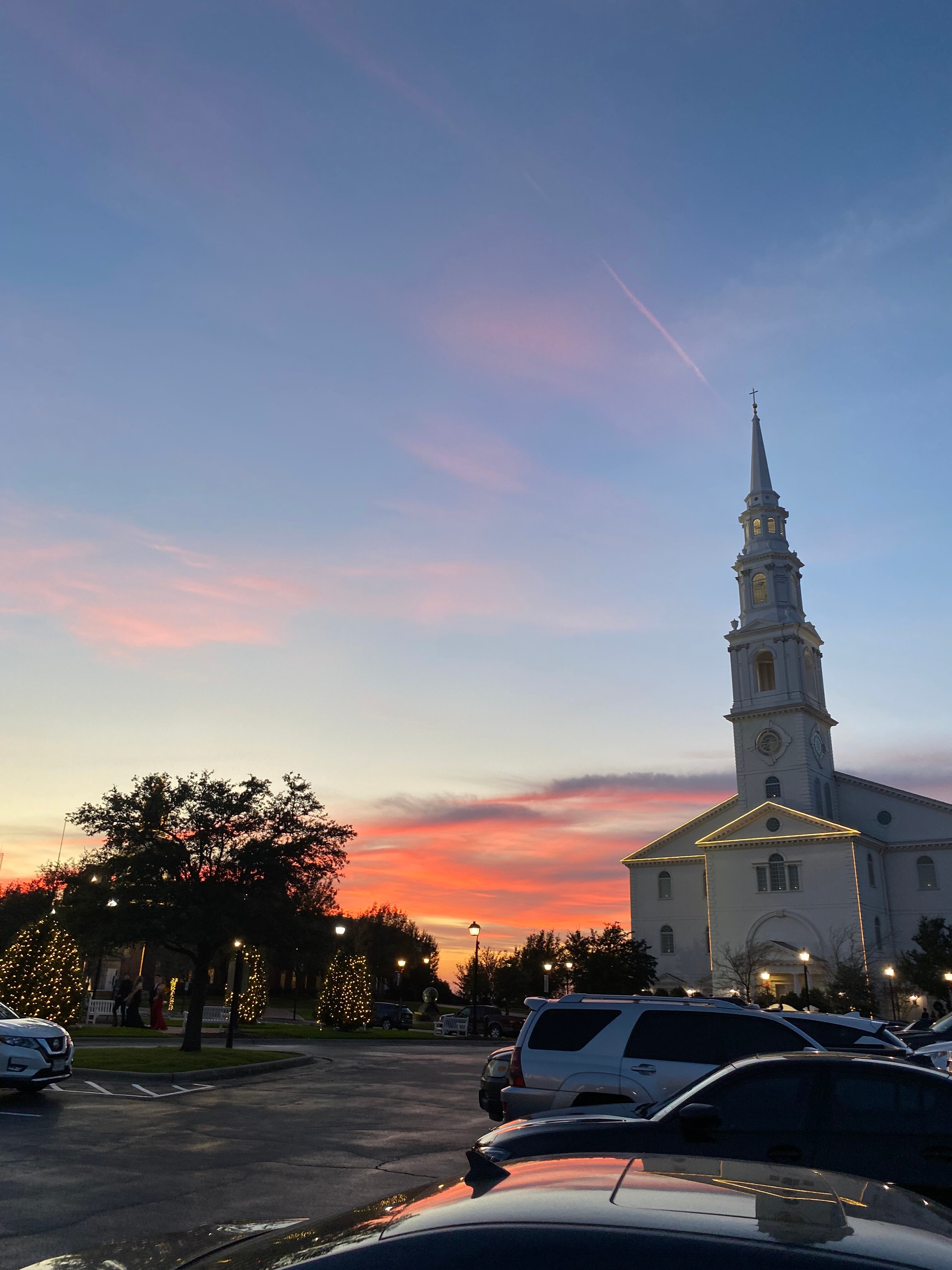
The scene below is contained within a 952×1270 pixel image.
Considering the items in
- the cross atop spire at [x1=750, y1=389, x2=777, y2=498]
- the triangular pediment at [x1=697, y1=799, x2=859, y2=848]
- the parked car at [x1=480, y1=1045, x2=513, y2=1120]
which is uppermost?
the cross atop spire at [x1=750, y1=389, x2=777, y2=498]

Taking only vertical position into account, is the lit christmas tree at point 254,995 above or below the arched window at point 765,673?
below

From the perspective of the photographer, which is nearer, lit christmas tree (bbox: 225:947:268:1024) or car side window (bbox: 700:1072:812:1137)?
car side window (bbox: 700:1072:812:1137)

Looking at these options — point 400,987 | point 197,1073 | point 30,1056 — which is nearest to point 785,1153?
point 30,1056

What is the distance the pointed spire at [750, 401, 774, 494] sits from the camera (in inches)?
3147

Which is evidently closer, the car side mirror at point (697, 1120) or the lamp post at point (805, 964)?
the car side mirror at point (697, 1120)

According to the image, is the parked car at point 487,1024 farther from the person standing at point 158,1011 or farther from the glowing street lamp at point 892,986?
the glowing street lamp at point 892,986

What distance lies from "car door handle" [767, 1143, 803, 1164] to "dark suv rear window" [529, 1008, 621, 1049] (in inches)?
150


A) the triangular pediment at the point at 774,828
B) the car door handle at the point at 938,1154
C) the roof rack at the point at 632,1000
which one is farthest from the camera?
the triangular pediment at the point at 774,828

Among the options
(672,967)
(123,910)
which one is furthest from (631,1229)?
(672,967)

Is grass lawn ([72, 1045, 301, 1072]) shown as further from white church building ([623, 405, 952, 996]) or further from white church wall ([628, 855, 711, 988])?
white church wall ([628, 855, 711, 988])

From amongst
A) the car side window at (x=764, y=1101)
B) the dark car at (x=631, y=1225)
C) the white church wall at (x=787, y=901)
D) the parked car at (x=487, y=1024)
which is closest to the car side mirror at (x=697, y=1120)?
the car side window at (x=764, y=1101)

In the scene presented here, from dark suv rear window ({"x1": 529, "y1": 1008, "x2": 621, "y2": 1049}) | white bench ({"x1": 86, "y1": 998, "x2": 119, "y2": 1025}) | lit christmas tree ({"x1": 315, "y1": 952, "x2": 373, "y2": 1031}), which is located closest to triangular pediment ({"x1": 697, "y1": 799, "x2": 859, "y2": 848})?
lit christmas tree ({"x1": 315, "y1": 952, "x2": 373, "y2": 1031})

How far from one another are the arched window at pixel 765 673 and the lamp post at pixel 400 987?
108ft

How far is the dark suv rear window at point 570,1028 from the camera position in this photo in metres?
9.95
